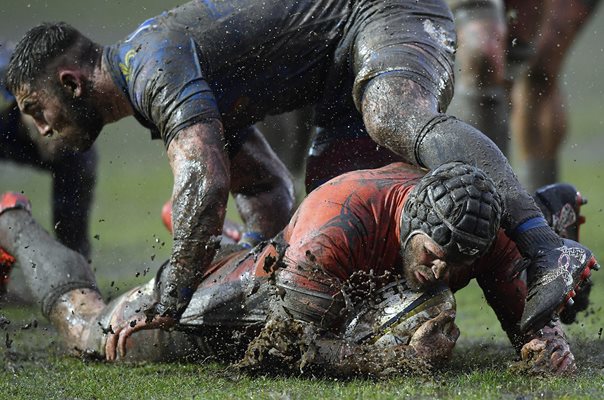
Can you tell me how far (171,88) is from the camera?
450 centimetres

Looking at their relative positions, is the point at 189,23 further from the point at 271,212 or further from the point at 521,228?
the point at 521,228

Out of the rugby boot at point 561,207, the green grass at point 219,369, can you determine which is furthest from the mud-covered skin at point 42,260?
the rugby boot at point 561,207

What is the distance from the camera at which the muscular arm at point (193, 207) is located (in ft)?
14.3

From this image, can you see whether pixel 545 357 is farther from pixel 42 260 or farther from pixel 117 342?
pixel 42 260

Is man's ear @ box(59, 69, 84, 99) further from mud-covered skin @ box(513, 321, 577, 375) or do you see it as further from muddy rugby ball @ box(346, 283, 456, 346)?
mud-covered skin @ box(513, 321, 577, 375)

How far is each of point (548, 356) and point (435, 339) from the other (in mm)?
420

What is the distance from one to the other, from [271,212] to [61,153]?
3.96ft

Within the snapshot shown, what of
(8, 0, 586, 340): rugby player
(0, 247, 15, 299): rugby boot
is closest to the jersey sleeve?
(8, 0, 586, 340): rugby player

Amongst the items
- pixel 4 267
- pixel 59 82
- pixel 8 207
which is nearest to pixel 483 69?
pixel 59 82

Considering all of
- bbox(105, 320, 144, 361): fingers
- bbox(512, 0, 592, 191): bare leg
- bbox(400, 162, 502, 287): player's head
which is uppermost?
bbox(400, 162, 502, 287): player's head

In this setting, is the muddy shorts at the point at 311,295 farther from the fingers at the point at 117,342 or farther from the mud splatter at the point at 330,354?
the fingers at the point at 117,342

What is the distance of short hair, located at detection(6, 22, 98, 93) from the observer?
16.4ft

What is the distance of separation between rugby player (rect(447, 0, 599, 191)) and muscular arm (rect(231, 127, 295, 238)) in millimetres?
1325

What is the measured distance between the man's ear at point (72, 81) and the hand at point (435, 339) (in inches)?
79.2
